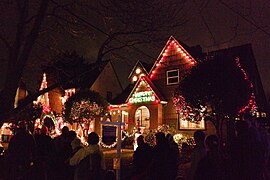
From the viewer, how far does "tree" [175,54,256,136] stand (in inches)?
520

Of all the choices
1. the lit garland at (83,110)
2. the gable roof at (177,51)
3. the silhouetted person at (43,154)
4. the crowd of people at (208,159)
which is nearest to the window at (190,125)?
the gable roof at (177,51)

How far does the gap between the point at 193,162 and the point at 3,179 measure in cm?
543

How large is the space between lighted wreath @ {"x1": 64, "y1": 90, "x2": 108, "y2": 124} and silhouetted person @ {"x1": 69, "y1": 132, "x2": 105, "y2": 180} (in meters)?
16.1

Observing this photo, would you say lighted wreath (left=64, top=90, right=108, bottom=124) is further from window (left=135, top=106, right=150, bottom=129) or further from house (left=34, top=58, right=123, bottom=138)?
window (left=135, top=106, right=150, bottom=129)

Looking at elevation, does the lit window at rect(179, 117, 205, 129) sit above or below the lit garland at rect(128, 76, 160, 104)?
below

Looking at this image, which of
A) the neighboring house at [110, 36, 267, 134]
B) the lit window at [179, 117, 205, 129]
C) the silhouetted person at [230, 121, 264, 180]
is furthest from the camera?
the neighboring house at [110, 36, 267, 134]

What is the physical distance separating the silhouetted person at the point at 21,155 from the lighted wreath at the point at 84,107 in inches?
563

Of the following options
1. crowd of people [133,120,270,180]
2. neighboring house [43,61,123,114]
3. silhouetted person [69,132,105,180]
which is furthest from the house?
crowd of people [133,120,270,180]

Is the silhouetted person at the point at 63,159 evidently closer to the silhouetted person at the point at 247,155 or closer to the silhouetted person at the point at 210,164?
the silhouetted person at the point at 210,164

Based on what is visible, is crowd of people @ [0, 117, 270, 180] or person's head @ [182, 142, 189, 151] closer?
crowd of people @ [0, 117, 270, 180]

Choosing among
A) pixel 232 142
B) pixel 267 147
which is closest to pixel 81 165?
pixel 232 142

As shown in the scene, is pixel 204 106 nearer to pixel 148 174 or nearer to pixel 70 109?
pixel 148 174

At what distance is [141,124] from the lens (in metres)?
19.8

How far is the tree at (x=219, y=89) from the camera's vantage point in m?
13.2
